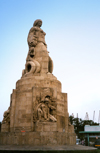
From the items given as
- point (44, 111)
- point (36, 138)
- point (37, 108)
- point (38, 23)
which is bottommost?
point (36, 138)

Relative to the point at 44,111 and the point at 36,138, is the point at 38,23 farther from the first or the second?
the point at 36,138

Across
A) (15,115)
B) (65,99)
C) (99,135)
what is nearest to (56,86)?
(65,99)

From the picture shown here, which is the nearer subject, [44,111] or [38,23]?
[44,111]

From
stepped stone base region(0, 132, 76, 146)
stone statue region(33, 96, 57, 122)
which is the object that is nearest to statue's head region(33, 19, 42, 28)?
stone statue region(33, 96, 57, 122)

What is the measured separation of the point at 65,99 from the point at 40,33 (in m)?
7.66

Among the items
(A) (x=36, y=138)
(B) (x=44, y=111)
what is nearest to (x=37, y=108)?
(B) (x=44, y=111)

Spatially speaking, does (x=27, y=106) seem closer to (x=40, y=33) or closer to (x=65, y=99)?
(x=65, y=99)

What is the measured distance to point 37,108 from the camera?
14.6 meters

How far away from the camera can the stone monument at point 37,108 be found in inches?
531

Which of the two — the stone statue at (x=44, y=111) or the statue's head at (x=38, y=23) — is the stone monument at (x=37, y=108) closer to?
the stone statue at (x=44, y=111)

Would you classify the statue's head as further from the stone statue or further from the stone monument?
the stone statue

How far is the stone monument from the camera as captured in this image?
1348cm

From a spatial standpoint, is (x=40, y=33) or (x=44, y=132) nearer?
(x=44, y=132)

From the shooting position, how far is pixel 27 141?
1323 cm
